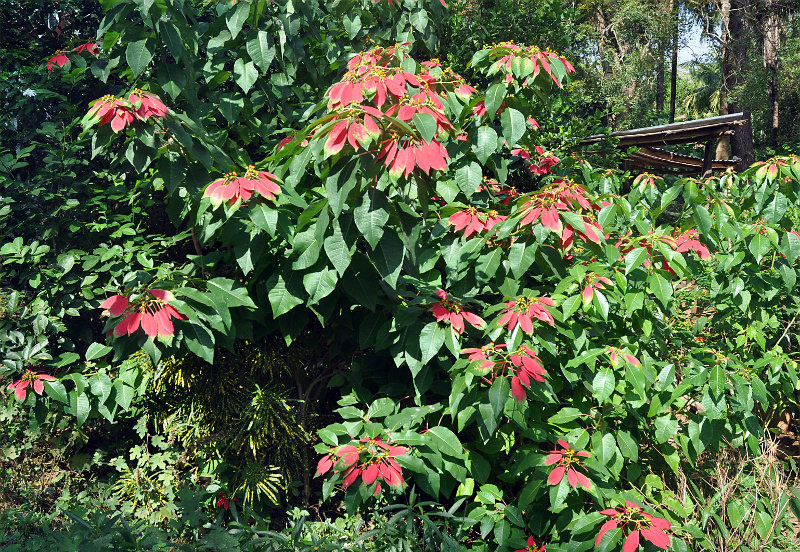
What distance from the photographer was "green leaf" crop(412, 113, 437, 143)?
221 cm

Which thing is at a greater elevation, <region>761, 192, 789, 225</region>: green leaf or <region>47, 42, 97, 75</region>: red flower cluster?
<region>47, 42, 97, 75</region>: red flower cluster

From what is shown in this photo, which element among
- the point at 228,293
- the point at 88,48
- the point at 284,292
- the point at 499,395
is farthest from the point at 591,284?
the point at 88,48

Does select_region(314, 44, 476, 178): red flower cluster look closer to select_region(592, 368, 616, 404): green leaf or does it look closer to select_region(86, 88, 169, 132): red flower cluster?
select_region(86, 88, 169, 132): red flower cluster

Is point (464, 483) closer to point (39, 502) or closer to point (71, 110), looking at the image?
point (39, 502)

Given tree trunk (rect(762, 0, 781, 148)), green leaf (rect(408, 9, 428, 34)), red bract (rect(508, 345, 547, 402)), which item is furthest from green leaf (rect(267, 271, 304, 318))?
tree trunk (rect(762, 0, 781, 148))

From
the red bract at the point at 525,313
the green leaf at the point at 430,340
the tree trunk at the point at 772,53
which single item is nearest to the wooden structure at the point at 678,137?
the red bract at the point at 525,313

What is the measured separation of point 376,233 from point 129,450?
2438 millimetres

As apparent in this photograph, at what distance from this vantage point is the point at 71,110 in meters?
3.68

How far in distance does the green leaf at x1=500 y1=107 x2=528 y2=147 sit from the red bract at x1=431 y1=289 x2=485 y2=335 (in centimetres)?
66

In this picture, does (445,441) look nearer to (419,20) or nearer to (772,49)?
(419,20)

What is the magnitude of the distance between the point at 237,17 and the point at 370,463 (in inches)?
77.3

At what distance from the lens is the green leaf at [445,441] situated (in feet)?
8.28

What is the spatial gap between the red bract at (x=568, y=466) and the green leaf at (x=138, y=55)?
2111 mm

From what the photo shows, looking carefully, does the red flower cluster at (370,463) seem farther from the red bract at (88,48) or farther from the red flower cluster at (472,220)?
the red bract at (88,48)
